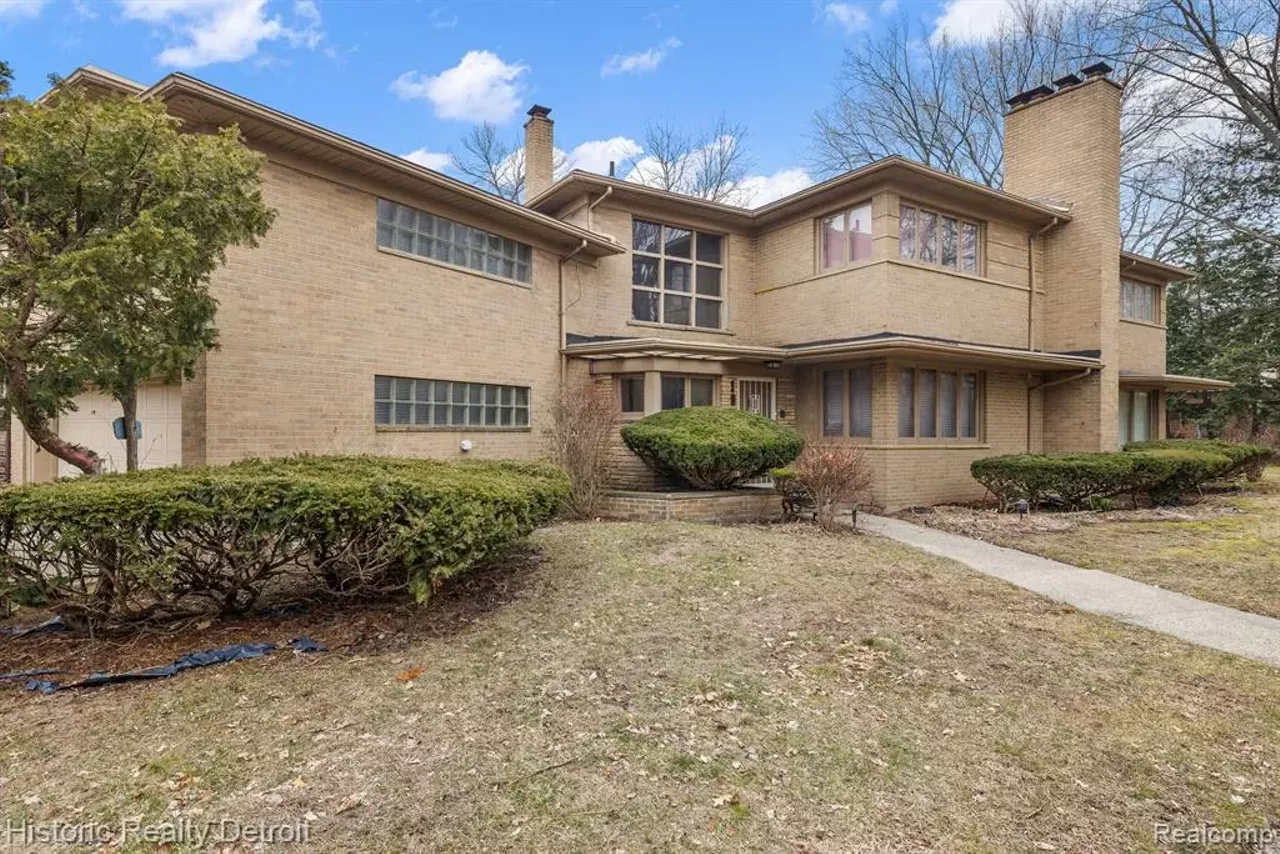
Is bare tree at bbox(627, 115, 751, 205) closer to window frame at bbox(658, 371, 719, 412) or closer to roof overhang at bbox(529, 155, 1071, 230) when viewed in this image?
roof overhang at bbox(529, 155, 1071, 230)

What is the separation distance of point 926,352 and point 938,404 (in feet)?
5.57

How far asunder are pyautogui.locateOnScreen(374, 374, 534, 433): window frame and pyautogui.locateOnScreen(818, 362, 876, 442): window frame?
583cm

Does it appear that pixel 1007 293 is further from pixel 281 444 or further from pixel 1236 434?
pixel 1236 434

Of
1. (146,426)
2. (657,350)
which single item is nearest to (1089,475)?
(657,350)

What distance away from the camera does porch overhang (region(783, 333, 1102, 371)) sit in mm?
11844

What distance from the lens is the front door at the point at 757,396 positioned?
1357 cm

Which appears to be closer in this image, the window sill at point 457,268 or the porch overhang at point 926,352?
the window sill at point 457,268

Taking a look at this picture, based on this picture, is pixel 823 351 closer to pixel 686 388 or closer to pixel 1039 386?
pixel 686 388

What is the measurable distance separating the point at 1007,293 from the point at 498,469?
41.5 feet

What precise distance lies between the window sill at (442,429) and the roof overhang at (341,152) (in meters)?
3.52

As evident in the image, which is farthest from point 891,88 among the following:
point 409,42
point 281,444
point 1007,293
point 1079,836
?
point 1079,836

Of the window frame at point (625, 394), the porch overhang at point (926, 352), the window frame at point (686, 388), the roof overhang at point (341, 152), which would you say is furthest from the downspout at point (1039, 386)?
the roof overhang at point (341, 152)

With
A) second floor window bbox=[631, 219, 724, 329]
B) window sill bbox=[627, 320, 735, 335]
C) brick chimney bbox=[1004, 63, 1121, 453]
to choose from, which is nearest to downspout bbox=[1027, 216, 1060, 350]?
brick chimney bbox=[1004, 63, 1121, 453]

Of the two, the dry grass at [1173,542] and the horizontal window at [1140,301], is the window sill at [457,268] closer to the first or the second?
the dry grass at [1173,542]
